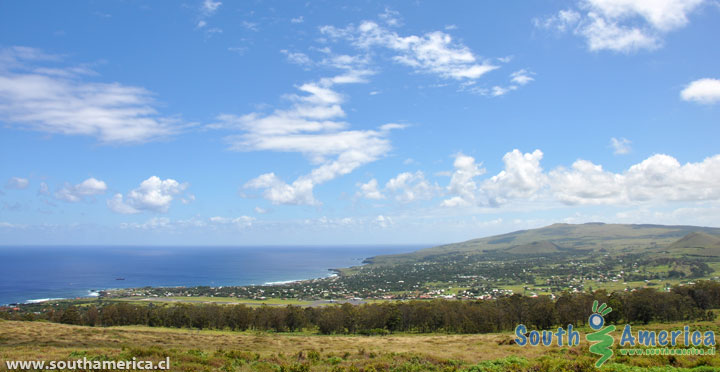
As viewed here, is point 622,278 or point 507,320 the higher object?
point 507,320

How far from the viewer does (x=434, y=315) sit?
65.1 metres

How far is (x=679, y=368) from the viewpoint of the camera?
17.8m

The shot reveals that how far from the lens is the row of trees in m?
60.4

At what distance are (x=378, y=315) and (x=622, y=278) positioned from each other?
141488 mm

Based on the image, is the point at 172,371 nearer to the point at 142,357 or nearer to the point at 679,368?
the point at 142,357

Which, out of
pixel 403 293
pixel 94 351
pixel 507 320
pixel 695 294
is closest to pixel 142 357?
pixel 94 351
